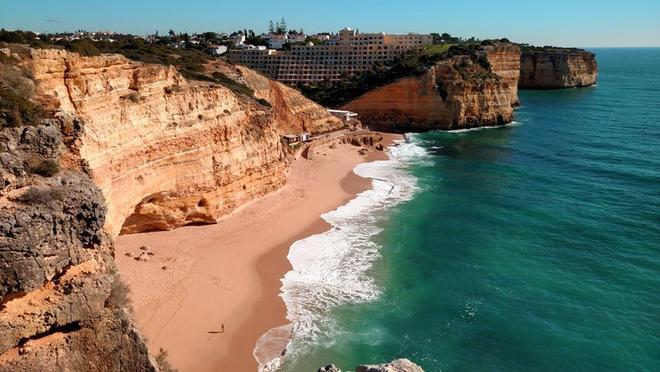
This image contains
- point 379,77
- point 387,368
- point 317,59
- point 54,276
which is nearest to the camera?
point 387,368

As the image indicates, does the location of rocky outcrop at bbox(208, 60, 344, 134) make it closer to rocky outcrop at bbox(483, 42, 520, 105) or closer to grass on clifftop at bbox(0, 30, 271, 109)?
grass on clifftop at bbox(0, 30, 271, 109)

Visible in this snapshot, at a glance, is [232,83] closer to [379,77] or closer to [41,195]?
[41,195]

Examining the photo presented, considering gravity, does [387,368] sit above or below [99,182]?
below

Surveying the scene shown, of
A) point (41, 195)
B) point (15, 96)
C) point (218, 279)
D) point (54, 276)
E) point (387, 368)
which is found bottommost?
point (218, 279)

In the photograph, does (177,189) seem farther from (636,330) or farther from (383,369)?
(636,330)

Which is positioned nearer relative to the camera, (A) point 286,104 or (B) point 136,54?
(B) point 136,54

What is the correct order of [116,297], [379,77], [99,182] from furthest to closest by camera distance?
1. [379,77]
2. [99,182]
3. [116,297]

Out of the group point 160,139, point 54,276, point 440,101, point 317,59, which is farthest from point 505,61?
point 54,276

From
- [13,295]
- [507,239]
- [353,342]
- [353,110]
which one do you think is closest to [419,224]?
[507,239]

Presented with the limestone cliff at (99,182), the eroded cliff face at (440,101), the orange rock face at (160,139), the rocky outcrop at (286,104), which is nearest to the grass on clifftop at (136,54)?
the limestone cliff at (99,182)
